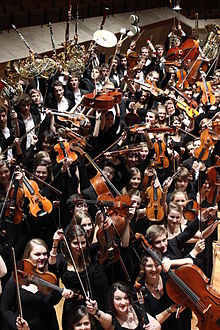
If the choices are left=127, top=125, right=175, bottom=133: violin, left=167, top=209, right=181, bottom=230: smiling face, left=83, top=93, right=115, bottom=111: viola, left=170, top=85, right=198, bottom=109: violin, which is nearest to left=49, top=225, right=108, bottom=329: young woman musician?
left=167, top=209, right=181, bottom=230: smiling face

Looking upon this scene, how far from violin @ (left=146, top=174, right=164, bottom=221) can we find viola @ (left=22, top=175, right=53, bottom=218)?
2.75 feet

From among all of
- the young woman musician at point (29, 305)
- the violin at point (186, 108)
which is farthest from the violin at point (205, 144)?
the young woman musician at point (29, 305)

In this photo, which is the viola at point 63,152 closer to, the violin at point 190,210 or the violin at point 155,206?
the violin at point 155,206

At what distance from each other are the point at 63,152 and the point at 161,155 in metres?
1.10

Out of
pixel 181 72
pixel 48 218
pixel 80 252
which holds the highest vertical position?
pixel 80 252

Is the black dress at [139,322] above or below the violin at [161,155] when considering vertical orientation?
above

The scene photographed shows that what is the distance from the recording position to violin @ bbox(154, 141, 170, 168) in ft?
19.1

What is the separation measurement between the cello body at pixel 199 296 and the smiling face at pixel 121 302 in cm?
28

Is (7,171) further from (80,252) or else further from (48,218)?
(80,252)

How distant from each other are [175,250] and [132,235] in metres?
0.33

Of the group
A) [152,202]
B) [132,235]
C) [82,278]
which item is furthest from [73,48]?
[82,278]

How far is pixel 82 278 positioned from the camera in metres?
3.76

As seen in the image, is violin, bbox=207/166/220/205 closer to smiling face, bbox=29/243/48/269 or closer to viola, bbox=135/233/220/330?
viola, bbox=135/233/220/330

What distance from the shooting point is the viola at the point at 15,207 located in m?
4.23
